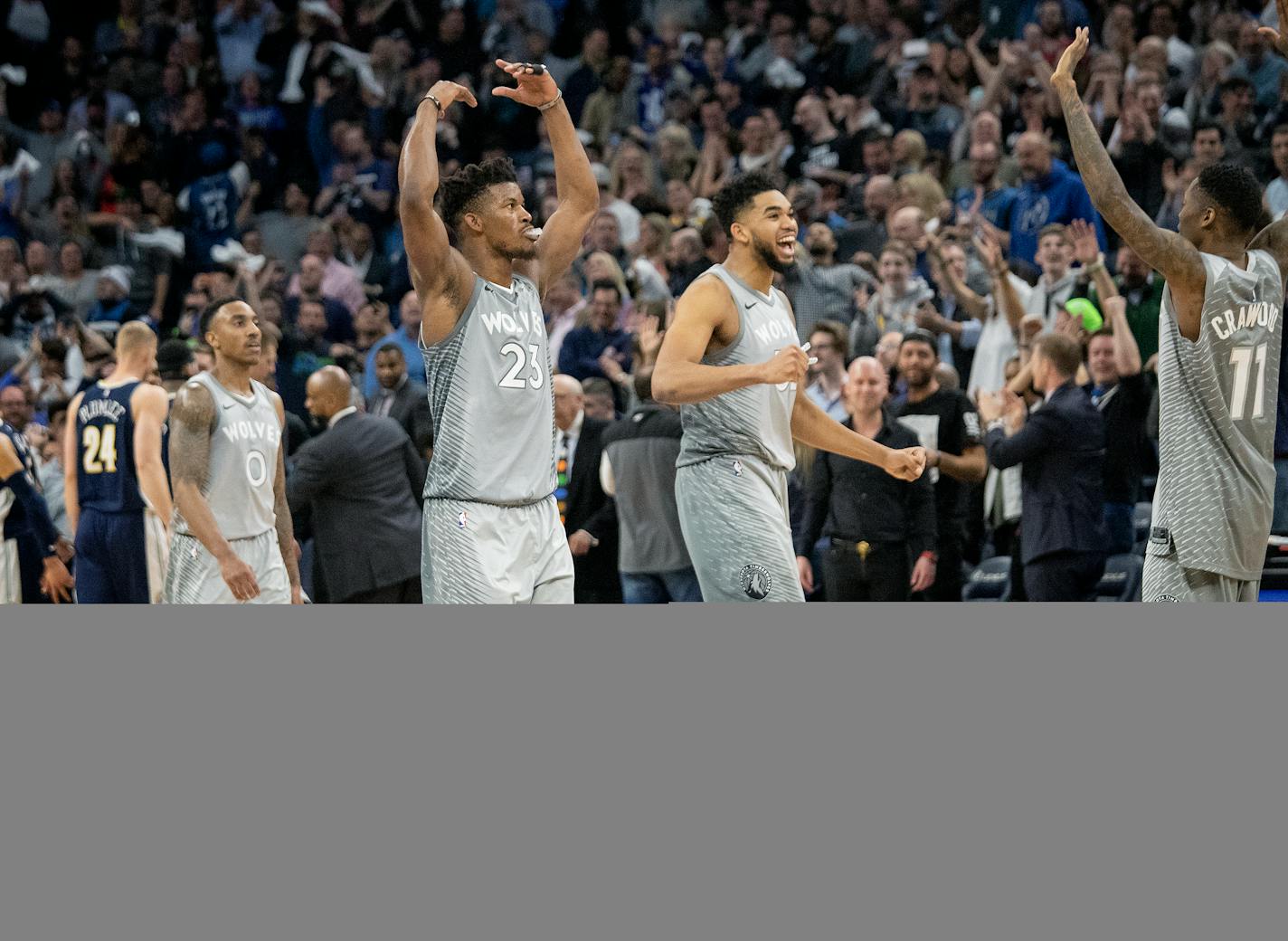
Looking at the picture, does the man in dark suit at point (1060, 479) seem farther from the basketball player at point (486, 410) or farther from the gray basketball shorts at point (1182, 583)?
the basketball player at point (486, 410)

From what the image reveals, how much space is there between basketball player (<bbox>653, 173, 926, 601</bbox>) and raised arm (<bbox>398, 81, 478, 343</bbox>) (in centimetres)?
70

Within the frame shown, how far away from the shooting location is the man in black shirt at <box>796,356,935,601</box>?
828 cm

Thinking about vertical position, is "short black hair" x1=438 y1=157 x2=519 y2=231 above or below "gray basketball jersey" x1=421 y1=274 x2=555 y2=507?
above

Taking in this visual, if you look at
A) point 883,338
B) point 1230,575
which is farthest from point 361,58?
point 1230,575

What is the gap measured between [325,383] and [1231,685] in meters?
5.92

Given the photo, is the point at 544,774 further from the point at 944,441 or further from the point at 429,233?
the point at 944,441

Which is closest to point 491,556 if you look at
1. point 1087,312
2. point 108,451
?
point 108,451

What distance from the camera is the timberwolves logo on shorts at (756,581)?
571cm

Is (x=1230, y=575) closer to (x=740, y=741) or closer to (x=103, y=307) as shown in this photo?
(x=740, y=741)

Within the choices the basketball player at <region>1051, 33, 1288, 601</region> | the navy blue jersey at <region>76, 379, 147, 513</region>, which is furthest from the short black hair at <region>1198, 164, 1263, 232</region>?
the navy blue jersey at <region>76, 379, 147, 513</region>

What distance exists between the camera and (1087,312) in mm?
9266

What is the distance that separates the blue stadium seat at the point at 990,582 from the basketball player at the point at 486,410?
372 cm

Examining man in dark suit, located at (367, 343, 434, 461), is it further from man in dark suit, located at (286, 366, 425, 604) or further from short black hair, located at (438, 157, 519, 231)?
short black hair, located at (438, 157, 519, 231)

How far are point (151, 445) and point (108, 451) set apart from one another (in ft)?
1.95
